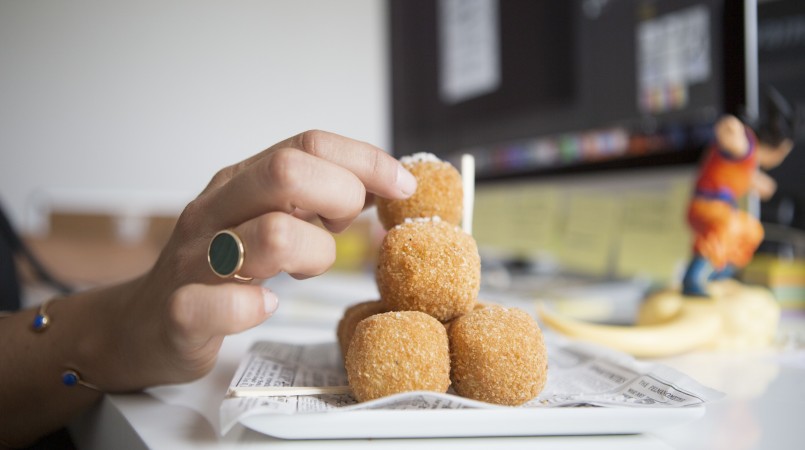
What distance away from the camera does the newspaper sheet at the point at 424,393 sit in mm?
345

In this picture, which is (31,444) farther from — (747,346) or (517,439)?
(747,346)

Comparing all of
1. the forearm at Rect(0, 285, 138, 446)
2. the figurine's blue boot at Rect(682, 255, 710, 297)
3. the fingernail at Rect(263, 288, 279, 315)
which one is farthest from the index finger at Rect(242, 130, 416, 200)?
the figurine's blue boot at Rect(682, 255, 710, 297)

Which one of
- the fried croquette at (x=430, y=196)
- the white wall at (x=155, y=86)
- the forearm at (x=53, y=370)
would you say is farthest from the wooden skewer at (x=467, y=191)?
the white wall at (x=155, y=86)

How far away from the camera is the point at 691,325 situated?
0.64 meters

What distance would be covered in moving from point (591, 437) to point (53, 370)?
1.44 ft

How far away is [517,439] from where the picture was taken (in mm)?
353

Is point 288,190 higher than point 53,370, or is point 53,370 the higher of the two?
point 288,190

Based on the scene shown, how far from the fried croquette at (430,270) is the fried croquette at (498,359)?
2 centimetres

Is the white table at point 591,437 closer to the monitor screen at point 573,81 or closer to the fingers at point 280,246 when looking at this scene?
the fingers at point 280,246

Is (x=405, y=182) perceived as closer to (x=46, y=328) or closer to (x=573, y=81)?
(x=46, y=328)

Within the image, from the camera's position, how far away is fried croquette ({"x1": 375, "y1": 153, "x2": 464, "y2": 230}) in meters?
0.47

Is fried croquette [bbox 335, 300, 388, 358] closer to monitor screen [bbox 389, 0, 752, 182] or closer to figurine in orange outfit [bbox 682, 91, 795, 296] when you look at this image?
figurine in orange outfit [bbox 682, 91, 795, 296]

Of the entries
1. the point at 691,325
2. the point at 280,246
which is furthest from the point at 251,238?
the point at 691,325

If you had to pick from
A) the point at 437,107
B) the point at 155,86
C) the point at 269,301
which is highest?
the point at 155,86
